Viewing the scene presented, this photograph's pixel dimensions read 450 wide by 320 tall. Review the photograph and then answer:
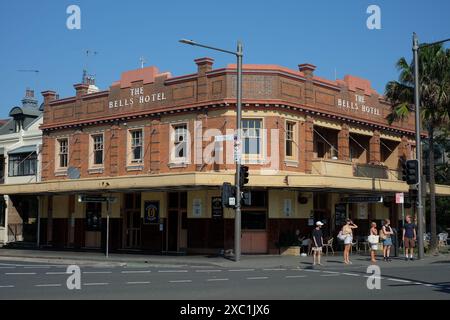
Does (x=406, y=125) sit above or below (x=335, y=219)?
above

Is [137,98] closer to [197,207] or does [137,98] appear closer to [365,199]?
[197,207]

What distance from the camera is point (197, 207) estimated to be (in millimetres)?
29344

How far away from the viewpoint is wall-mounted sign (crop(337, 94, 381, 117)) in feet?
106

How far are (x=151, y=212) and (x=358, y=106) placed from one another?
12.2m

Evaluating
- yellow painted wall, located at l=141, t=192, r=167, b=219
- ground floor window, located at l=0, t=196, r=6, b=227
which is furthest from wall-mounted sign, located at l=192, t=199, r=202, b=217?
ground floor window, located at l=0, t=196, r=6, b=227

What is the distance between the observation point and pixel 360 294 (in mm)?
13547

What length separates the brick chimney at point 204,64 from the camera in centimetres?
2928

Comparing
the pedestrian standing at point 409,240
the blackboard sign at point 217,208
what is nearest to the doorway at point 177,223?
the blackboard sign at point 217,208

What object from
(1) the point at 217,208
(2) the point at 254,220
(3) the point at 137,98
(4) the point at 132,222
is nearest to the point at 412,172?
(2) the point at 254,220

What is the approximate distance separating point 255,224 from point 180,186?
4.20 meters

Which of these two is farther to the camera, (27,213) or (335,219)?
(27,213)
